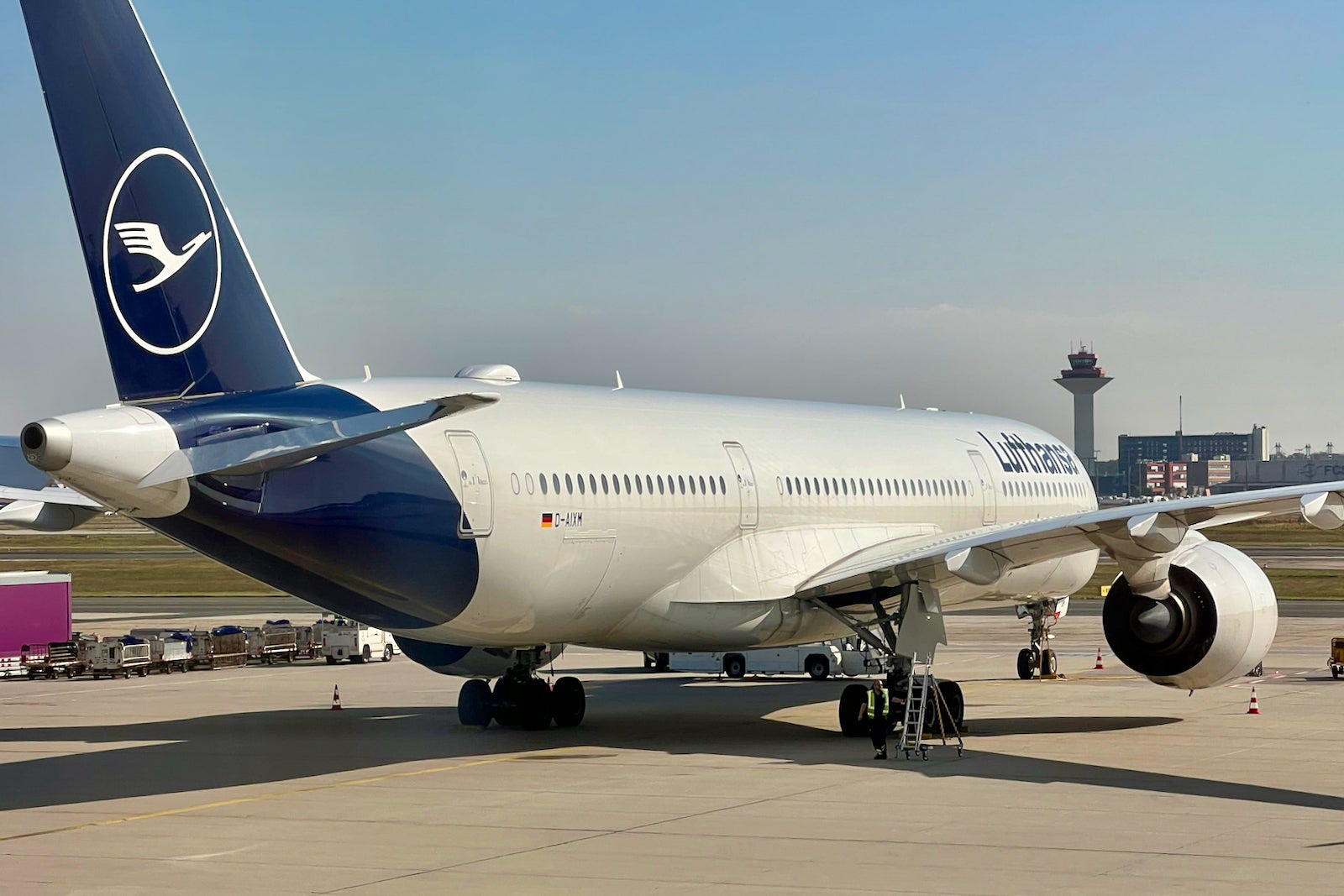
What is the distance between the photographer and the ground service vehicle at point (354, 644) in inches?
1559

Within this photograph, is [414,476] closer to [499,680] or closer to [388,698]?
[499,680]

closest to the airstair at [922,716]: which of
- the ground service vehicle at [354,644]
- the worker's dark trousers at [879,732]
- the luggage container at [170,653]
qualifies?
the worker's dark trousers at [879,732]

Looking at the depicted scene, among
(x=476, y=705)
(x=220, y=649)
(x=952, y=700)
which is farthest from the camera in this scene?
(x=220, y=649)

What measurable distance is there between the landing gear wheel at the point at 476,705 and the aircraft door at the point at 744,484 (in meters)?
4.69

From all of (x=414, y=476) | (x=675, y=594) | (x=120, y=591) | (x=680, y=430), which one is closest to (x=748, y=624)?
(x=675, y=594)

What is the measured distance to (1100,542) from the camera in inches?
828

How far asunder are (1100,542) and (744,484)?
5250 millimetres

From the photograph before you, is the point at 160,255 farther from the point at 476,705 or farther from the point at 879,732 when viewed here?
the point at 879,732

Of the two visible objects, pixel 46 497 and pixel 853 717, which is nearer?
pixel 853 717

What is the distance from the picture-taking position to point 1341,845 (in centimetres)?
1455

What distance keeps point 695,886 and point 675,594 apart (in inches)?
381

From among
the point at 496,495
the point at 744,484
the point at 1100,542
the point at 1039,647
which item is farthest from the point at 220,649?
the point at 1100,542

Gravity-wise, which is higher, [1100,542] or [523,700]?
[1100,542]

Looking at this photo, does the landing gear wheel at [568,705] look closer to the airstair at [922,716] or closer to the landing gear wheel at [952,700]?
the airstair at [922,716]
